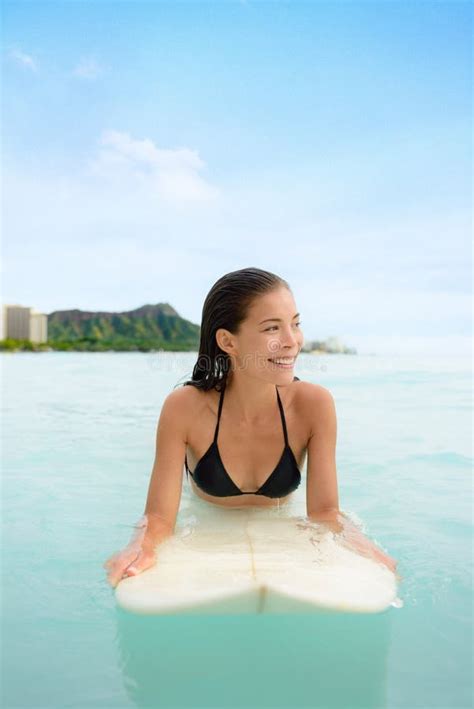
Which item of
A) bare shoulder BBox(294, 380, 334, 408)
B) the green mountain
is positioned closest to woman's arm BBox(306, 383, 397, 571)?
bare shoulder BBox(294, 380, 334, 408)

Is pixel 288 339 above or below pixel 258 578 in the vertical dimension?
above

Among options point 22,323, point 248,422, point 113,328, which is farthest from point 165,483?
point 22,323

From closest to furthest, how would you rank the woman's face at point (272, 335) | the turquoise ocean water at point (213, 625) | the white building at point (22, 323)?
the turquoise ocean water at point (213, 625) → the woman's face at point (272, 335) → the white building at point (22, 323)

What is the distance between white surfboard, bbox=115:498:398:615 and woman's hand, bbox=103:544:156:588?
29 mm

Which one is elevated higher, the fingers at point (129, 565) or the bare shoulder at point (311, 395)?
the bare shoulder at point (311, 395)

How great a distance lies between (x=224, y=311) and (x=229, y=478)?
779mm

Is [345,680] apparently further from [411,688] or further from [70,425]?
[70,425]

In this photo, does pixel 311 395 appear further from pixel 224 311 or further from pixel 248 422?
pixel 224 311

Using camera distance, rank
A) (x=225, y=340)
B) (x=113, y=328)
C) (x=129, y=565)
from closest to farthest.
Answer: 1. (x=129, y=565)
2. (x=225, y=340)
3. (x=113, y=328)

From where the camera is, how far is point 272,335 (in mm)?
2508

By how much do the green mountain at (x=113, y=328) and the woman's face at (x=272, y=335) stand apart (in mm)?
52598

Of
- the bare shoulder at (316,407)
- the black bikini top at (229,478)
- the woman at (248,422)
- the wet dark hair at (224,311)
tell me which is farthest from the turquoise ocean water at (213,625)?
the wet dark hair at (224,311)

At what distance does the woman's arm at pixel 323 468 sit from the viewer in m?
2.63

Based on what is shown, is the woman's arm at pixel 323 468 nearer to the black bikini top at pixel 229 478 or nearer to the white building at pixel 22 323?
the black bikini top at pixel 229 478
